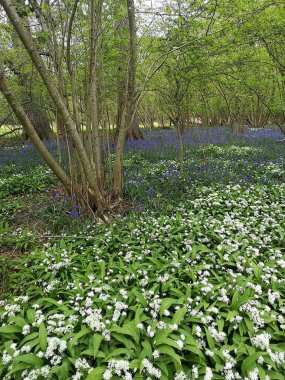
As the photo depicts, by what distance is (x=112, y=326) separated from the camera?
8.04 ft

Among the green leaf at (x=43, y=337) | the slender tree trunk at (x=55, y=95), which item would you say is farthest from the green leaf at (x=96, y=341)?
the slender tree trunk at (x=55, y=95)

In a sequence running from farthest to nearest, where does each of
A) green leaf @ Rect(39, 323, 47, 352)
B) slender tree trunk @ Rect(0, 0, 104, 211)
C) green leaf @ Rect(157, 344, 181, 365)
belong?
1. slender tree trunk @ Rect(0, 0, 104, 211)
2. green leaf @ Rect(39, 323, 47, 352)
3. green leaf @ Rect(157, 344, 181, 365)

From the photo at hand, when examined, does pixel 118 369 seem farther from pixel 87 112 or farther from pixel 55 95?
pixel 87 112

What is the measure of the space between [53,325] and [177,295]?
1.33 metres

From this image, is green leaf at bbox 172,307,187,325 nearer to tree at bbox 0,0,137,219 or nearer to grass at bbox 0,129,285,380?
grass at bbox 0,129,285,380

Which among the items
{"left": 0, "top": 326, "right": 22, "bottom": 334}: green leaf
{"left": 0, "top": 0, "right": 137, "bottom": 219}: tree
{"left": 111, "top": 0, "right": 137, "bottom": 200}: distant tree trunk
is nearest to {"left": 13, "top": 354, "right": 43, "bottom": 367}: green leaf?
{"left": 0, "top": 326, "right": 22, "bottom": 334}: green leaf

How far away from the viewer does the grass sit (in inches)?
87.2

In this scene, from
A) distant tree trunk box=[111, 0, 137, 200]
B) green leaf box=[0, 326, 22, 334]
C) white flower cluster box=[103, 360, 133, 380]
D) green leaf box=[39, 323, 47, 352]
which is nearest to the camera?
white flower cluster box=[103, 360, 133, 380]

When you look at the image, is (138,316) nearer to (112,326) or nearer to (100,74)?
(112,326)

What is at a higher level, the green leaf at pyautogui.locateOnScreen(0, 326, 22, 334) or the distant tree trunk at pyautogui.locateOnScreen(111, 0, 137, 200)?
the distant tree trunk at pyautogui.locateOnScreen(111, 0, 137, 200)

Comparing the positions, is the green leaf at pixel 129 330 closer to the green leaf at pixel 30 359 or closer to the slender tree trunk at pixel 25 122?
the green leaf at pixel 30 359

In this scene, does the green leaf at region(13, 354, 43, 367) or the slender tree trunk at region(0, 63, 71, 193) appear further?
the slender tree trunk at region(0, 63, 71, 193)

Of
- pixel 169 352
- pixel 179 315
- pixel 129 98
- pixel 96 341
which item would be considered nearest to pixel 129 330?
pixel 96 341

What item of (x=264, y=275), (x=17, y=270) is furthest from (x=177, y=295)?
(x=17, y=270)
